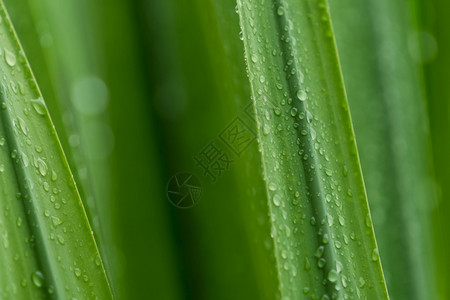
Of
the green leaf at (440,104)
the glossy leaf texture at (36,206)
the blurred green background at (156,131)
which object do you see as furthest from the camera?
the green leaf at (440,104)

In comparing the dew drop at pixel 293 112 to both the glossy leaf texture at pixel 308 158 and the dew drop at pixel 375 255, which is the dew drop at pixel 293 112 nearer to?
the glossy leaf texture at pixel 308 158

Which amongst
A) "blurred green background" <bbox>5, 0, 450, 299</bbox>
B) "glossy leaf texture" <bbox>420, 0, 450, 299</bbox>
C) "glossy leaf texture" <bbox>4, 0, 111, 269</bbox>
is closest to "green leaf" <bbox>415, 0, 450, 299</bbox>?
"glossy leaf texture" <bbox>420, 0, 450, 299</bbox>

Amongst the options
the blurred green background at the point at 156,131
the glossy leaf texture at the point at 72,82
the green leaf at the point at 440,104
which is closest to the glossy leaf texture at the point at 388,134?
the green leaf at the point at 440,104

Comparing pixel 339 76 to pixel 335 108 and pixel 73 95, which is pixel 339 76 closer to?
pixel 335 108

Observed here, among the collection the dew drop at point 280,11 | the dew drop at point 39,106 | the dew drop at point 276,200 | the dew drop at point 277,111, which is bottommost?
the dew drop at point 276,200

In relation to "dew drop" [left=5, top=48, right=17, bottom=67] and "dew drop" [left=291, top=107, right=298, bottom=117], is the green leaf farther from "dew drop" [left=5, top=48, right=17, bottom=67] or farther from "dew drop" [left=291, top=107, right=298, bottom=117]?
"dew drop" [left=5, top=48, right=17, bottom=67]
